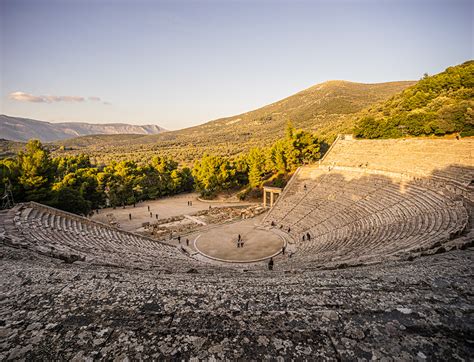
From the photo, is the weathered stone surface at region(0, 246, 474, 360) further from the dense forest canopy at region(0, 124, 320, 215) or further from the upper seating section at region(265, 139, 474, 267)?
the dense forest canopy at region(0, 124, 320, 215)

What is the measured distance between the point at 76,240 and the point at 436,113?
3879 cm

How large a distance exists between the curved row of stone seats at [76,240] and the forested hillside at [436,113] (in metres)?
31.1

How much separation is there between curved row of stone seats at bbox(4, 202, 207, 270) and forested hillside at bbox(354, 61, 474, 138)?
31058 mm

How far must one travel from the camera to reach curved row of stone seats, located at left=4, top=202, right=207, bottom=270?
8.21 metres

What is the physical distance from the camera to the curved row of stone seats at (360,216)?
9.84 meters

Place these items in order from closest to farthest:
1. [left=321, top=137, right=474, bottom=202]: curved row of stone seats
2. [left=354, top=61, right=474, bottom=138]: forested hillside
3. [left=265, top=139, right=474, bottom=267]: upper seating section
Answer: [left=265, top=139, right=474, bottom=267]: upper seating section, [left=321, top=137, right=474, bottom=202]: curved row of stone seats, [left=354, top=61, right=474, bottom=138]: forested hillside

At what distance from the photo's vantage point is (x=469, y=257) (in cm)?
557

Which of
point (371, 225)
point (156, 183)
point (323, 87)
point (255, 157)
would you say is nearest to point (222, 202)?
point (255, 157)

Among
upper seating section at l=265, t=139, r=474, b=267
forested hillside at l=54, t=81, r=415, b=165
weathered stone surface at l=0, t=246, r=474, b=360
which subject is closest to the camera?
weathered stone surface at l=0, t=246, r=474, b=360

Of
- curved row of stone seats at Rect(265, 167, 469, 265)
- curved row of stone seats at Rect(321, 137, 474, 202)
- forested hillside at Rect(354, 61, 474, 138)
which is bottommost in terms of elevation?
curved row of stone seats at Rect(265, 167, 469, 265)

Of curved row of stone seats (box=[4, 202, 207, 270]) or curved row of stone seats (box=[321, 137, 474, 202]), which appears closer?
curved row of stone seats (box=[4, 202, 207, 270])

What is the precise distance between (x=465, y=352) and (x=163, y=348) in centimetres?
275

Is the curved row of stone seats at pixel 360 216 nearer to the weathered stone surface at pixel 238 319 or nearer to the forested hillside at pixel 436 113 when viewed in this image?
the weathered stone surface at pixel 238 319

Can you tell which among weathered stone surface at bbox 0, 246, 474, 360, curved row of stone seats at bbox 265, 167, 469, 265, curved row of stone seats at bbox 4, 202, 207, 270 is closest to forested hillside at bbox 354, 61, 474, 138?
curved row of stone seats at bbox 265, 167, 469, 265
